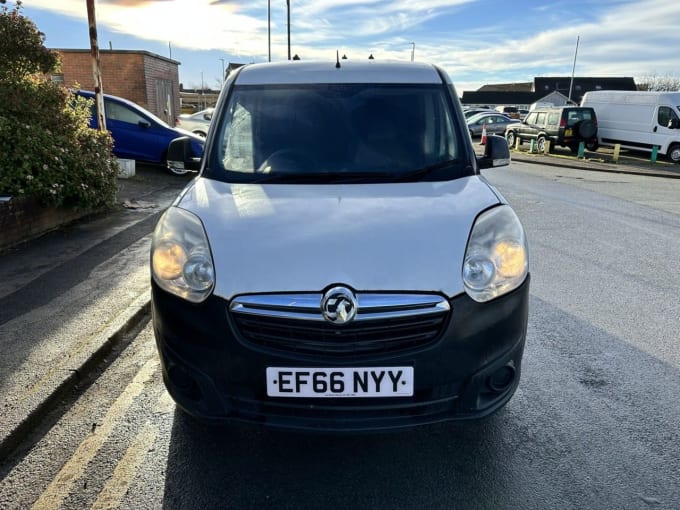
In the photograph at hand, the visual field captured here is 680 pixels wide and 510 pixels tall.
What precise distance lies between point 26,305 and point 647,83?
9697 cm

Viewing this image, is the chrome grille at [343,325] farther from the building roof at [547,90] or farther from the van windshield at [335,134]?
the building roof at [547,90]

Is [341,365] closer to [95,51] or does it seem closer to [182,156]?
[182,156]

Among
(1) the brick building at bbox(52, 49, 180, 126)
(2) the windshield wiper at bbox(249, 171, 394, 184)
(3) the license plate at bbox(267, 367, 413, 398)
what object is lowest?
(3) the license plate at bbox(267, 367, 413, 398)

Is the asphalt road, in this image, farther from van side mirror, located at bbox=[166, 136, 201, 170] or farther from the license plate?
van side mirror, located at bbox=[166, 136, 201, 170]

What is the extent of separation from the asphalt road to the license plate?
28cm

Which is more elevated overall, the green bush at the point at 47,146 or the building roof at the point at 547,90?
the building roof at the point at 547,90

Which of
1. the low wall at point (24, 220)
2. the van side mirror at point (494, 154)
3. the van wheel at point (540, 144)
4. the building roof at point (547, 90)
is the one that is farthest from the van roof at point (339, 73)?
the building roof at point (547, 90)

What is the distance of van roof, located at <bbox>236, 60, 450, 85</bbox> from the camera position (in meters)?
3.59

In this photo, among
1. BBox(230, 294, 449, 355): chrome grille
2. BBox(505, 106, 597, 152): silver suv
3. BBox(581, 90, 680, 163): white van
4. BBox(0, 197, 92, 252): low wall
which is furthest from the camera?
BBox(505, 106, 597, 152): silver suv

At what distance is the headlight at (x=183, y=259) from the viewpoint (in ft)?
7.90

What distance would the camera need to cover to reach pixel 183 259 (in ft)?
8.22

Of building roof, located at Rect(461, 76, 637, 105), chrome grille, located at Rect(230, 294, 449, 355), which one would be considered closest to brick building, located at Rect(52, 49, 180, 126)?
chrome grille, located at Rect(230, 294, 449, 355)

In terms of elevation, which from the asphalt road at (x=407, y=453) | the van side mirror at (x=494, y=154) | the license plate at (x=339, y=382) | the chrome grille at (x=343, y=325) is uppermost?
the van side mirror at (x=494, y=154)

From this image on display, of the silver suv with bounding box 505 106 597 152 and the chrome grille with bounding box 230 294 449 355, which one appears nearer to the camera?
the chrome grille with bounding box 230 294 449 355
